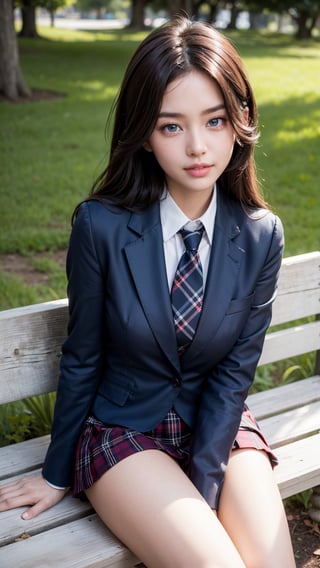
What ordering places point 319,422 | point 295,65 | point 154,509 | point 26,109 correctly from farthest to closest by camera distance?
point 295,65 → point 26,109 → point 319,422 → point 154,509

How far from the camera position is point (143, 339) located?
2.26 metres

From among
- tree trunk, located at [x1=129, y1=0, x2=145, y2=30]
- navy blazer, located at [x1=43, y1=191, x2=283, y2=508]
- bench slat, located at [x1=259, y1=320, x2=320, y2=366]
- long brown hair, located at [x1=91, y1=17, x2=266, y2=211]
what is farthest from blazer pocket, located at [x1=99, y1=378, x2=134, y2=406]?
tree trunk, located at [x1=129, y1=0, x2=145, y2=30]

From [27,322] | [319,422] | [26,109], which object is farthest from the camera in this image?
[26,109]

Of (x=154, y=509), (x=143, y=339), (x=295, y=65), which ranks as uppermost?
(x=143, y=339)

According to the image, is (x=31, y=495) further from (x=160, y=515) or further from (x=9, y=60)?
(x=9, y=60)

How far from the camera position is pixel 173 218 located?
2383 millimetres

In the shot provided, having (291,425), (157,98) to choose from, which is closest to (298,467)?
(291,425)

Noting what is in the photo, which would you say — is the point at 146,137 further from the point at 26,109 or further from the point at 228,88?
the point at 26,109

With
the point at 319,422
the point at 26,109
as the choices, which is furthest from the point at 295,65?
the point at 319,422

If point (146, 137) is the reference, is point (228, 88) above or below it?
above

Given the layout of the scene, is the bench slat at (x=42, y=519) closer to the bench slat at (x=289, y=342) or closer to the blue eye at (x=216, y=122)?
the bench slat at (x=289, y=342)

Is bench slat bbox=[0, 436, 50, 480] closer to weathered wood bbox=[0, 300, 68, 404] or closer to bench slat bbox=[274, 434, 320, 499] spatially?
weathered wood bbox=[0, 300, 68, 404]

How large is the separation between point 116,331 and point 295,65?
18472 millimetres

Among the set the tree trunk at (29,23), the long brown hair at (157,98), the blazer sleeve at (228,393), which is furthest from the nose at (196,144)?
the tree trunk at (29,23)
